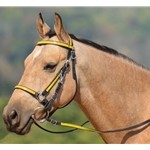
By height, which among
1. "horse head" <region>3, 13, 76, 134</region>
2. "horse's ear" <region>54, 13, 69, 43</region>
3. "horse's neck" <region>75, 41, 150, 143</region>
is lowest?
"horse's neck" <region>75, 41, 150, 143</region>

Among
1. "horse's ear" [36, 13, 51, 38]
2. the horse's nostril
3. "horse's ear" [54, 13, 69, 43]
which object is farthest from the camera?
"horse's ear" [36, 13, 51, 38]

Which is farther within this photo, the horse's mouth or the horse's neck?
the horse's neck

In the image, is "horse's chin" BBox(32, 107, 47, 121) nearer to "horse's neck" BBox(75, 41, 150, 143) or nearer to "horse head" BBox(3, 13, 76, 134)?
"horse head" BBox(3, 13, 76, 134)

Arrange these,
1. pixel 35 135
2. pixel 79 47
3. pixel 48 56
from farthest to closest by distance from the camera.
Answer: pixel 35 135 < pixel 79 47 < pixel 48 56

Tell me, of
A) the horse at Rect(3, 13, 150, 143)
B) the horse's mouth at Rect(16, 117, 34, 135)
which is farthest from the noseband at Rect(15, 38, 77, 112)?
the horse's mouth at Rect(16, 117, 34, 135)

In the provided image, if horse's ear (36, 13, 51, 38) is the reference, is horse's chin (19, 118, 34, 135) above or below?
below

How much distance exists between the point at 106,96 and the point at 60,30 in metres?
0.70

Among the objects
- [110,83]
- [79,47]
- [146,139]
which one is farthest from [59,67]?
[146,139]

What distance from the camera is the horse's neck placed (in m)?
2.45

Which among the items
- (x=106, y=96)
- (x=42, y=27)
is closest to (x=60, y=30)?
(x=42, y=27)

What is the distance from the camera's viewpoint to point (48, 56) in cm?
233

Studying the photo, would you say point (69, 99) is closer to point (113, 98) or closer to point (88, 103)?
point (88, 103)

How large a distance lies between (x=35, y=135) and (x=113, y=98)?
14.9ft

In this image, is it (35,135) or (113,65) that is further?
(35,135)
